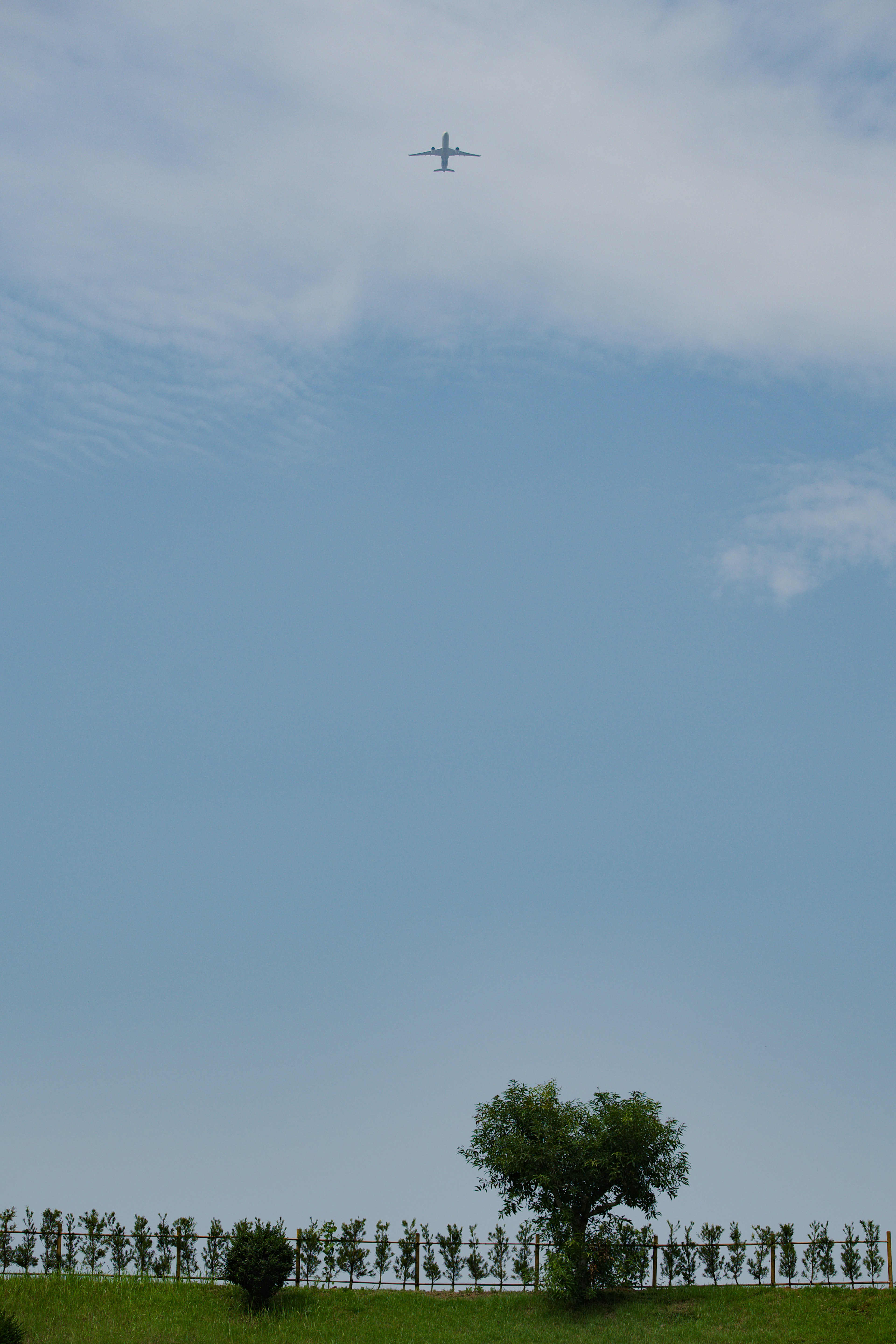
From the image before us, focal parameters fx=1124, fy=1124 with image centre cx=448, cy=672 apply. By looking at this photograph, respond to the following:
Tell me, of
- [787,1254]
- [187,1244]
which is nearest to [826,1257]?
[787,1254]

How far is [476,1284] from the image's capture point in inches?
1346

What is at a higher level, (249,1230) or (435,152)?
(435,152)

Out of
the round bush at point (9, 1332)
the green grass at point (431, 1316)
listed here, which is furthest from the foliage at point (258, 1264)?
the round bush at point (9, 1332)

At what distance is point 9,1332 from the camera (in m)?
27.1

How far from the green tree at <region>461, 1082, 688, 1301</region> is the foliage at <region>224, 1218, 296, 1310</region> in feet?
20.4

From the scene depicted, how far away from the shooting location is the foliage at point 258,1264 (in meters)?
31.8

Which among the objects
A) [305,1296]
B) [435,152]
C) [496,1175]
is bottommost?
[305,1296]

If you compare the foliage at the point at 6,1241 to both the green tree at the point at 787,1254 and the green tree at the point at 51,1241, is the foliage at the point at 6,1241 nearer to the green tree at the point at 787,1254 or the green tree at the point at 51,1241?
the green tree at the point at 51,1241

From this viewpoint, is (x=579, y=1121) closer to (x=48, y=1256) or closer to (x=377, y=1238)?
(x=377, y=1238)

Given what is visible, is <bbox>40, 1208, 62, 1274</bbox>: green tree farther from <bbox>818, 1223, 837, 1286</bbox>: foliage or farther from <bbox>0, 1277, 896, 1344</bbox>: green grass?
<bbox>818, 1223, 837, 1286</bbox>: foliage

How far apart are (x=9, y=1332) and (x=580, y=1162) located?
15.6 metres

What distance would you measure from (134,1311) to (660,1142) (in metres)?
15.5

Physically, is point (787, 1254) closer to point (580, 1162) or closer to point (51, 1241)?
point (580, 1162)

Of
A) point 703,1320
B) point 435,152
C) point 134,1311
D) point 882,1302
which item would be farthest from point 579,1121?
point 435,152
